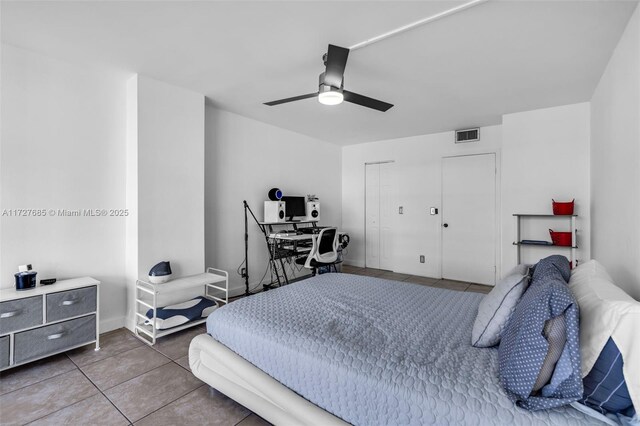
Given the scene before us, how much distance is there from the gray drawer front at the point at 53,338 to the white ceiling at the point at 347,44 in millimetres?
2224

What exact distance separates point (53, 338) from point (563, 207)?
16.9 ft

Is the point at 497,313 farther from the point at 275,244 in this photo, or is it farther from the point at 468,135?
the point at 468,135

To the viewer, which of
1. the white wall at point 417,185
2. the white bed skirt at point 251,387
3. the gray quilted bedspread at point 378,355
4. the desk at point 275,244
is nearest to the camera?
the gray quilted bedspread at point 378,355

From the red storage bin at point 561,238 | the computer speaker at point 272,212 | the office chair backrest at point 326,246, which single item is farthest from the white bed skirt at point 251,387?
the red storage bin at point 561,238

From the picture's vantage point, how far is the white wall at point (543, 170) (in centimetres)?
353

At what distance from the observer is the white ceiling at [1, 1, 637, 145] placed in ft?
6.20

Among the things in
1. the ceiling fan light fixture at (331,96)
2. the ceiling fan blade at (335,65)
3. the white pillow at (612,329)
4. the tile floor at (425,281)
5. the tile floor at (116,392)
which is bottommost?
the tile floor at (116,392)

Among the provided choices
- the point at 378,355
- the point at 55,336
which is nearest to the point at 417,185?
the point at 378,355

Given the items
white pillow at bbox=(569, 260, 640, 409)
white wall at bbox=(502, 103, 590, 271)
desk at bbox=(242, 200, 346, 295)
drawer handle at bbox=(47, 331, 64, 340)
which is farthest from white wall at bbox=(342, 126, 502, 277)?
drawer handle at bbox=(47, 331, 64, 340)

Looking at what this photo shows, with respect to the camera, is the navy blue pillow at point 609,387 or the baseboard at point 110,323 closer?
the navy blue pillow at point 609,387

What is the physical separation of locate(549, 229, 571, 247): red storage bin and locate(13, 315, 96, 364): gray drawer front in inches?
192

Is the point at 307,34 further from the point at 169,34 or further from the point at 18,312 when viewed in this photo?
the point at 18,312

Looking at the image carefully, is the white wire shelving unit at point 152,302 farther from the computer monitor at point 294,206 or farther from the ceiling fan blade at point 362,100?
the ceiling fan blade at point 362,100

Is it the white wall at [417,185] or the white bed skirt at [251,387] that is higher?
the white wall at [417,185]
